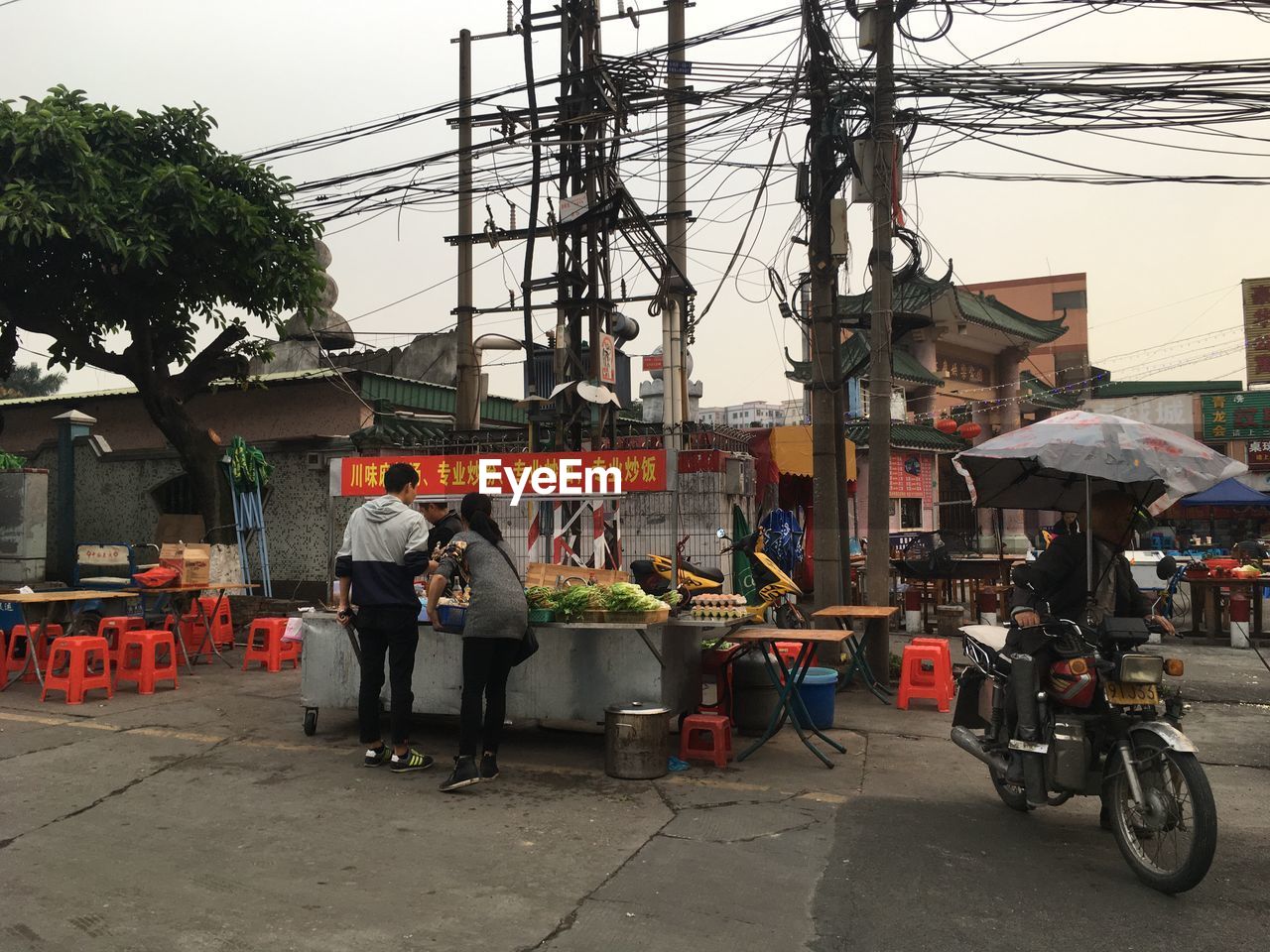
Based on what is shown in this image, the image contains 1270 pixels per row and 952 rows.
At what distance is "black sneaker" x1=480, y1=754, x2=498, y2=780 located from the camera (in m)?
6.06

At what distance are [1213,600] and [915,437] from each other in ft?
46.6

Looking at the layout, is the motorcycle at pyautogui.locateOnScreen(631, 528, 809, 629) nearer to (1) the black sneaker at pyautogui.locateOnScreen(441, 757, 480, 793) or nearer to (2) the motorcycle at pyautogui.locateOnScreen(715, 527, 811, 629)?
(2) the motorcycle at pyautogui.locateOnScreen(715, 527, 811, 629)

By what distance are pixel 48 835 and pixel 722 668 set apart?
14.5 ft

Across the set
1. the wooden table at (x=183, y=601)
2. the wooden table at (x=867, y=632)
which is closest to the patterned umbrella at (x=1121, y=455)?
the wooden table at (x=867, y=632)

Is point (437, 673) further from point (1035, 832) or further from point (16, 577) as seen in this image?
point (16, 577)

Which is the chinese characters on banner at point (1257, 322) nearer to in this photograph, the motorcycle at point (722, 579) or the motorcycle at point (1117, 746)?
the motorcycle at point (722, 579)

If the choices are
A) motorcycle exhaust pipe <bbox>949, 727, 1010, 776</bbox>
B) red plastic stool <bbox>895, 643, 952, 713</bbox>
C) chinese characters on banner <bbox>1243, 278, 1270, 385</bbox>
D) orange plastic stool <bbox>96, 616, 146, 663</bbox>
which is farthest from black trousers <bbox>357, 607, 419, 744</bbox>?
chinese characters on banner <bbox>1243, 278, 1270, 385</bbox>

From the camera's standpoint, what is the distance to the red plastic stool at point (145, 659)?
9000 mm

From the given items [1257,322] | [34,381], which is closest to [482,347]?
[1257,322]

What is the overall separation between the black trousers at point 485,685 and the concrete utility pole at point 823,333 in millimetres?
4629

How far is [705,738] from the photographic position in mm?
6570

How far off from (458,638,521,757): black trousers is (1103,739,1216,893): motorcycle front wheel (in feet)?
11.6

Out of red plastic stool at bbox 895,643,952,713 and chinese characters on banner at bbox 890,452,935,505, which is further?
chinese characters on banner at bbox 890,452,935,505

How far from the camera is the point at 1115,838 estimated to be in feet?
15.6
